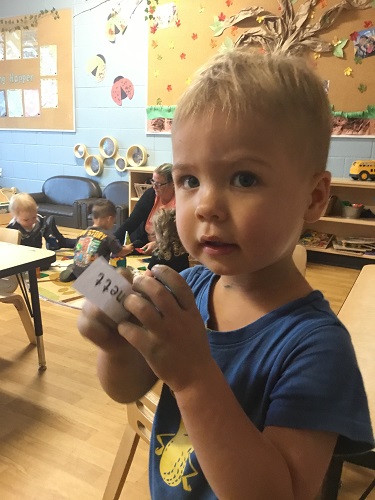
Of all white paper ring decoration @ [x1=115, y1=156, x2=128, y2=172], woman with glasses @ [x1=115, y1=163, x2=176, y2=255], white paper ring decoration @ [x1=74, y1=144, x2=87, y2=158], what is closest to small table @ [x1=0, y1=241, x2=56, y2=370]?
woman with glasses @ [x1=115, y1=163, x2=176, y2=255]

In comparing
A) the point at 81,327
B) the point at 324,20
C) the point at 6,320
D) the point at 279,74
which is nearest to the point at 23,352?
the point at 6,320

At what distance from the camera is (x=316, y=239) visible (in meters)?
4.45

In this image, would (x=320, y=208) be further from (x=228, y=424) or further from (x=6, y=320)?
(x=6, y=320)

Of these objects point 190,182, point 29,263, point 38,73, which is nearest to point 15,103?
point 38,73

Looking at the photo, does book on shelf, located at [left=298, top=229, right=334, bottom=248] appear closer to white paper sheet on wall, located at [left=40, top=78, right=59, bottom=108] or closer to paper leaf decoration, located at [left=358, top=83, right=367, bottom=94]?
paper leaf decoration, located at [left=358, top=83, right=367, bottom=94]

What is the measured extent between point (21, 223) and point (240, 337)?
3348 millimetres

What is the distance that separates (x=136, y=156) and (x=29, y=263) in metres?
3.75

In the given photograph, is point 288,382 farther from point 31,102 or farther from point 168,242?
point 31,102

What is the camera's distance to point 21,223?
3596 mm

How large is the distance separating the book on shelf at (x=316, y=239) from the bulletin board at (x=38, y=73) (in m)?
3.32

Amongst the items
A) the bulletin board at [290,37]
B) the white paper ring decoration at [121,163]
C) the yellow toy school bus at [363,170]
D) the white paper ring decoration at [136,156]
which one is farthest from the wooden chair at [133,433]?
the white paper ring decoration at [121,163]

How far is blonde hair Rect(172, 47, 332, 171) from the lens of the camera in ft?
1.59

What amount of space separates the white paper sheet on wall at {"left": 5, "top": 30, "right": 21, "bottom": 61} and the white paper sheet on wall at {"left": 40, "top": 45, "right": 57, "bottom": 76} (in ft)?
1.46

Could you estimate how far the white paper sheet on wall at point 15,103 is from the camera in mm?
6141
